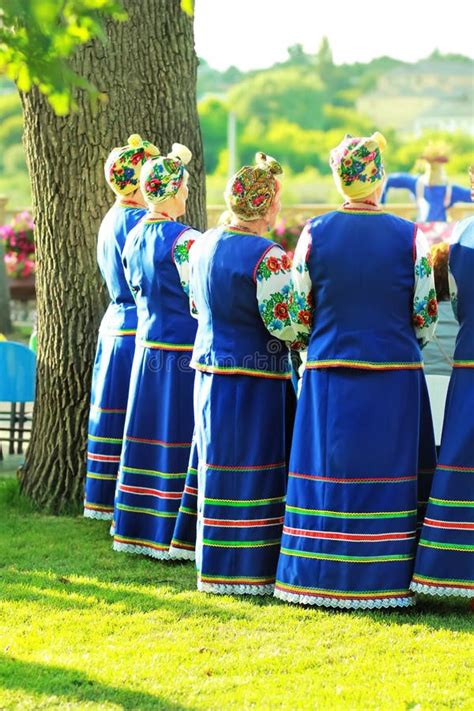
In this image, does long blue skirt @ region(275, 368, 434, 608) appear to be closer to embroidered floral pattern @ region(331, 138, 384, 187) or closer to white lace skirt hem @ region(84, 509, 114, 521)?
embroidered floral pattern @ region(331, 138, 384, 187)

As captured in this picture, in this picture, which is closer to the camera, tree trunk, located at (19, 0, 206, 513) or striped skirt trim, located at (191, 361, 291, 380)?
striped skirt trim, located at (191, 361, 291, 380)

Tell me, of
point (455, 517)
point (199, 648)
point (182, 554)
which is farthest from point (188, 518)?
point (455, 517)

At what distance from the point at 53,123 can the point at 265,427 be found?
7.48 feet

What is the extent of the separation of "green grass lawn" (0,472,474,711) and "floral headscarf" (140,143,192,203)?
5.17ft

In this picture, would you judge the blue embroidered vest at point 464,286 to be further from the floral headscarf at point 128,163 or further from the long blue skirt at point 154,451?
the floral headscarf at point 128,163

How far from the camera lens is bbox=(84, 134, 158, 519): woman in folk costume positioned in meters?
6.18

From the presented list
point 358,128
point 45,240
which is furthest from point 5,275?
point 358,128

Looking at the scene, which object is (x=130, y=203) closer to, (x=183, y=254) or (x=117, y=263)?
(x=117, y=263)

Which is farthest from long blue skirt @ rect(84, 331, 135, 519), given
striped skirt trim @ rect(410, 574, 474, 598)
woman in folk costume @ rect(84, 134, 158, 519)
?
striped skirt trim @ rect(410, 574, 474, 598)

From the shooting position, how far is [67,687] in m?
4.14

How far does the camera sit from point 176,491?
19.1ft

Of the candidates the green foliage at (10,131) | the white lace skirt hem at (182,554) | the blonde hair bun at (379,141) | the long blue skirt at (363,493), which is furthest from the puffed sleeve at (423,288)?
the green foliage at (10,131)

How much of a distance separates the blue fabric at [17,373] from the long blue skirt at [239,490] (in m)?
2.74

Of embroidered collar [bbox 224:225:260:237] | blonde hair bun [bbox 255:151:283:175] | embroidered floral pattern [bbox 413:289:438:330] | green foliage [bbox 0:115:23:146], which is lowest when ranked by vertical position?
green foliage [bbox 0:115:23:146]
